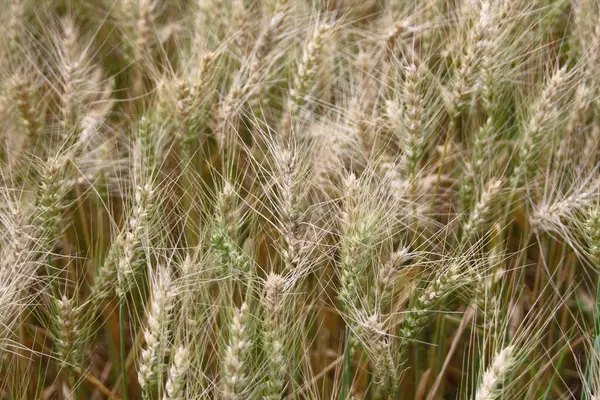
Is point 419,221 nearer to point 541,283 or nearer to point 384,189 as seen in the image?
point 384,189

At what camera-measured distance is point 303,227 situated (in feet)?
5.83

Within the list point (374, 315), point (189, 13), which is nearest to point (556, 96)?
point (374, 315)

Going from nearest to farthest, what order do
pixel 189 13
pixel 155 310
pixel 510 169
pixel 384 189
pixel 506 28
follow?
pixel 155 310
pixel 384 189
pixel 506 28
pixel 510 169
pixel 189 13

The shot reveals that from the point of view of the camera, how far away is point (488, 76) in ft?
6.22

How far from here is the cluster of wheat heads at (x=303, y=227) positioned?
152 cm

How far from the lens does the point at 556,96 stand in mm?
1931

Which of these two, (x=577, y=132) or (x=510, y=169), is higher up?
(x=577, y=132)

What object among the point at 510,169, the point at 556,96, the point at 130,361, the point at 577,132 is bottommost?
the point at 130,361

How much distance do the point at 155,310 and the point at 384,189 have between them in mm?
549

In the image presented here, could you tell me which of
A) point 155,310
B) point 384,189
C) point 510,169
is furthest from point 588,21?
point 155,310

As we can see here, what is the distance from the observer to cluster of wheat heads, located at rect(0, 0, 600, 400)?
152 centimetres

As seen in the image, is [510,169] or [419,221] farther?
[510,169]

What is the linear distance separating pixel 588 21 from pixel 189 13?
1413 millimetres

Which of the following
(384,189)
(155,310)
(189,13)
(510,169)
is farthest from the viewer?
(189,13)
